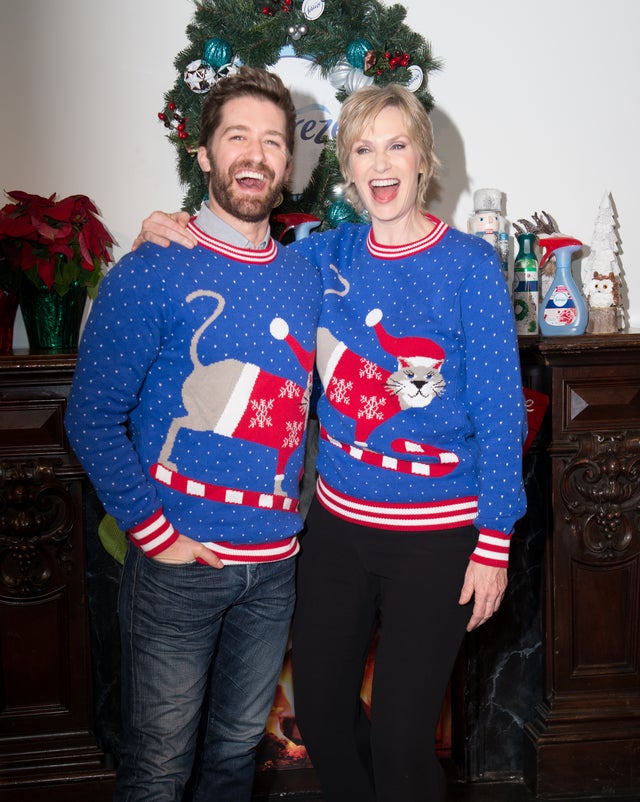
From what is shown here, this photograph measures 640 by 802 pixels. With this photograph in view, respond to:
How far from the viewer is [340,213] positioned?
225cm

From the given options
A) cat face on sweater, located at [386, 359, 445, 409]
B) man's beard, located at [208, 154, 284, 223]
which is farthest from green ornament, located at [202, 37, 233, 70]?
cat face on sweater, located at [386, 359, 445, 409]

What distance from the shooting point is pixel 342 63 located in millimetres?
2289

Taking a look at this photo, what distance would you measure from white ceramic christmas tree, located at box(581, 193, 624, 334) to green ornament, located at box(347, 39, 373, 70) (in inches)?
31.0

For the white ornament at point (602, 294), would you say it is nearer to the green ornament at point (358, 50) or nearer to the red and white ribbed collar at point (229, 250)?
the green ornament at point (358, 50)

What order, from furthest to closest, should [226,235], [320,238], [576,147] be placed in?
[576,147] → [320,238] → [226,235]

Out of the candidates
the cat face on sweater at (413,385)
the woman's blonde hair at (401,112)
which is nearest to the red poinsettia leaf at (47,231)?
the woman's blonde hair at (401,112)

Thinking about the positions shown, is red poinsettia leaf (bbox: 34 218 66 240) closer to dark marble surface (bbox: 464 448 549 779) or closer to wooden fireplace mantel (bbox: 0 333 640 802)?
wooden fireplace mantel (bbox: 0 333 640 802)

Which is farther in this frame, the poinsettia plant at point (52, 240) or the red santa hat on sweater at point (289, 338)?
the poinsettia plant at point (52, 240)

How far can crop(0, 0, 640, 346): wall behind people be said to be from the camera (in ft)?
7.66

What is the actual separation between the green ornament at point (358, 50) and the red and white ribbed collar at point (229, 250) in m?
0.88

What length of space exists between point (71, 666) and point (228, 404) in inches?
41.8

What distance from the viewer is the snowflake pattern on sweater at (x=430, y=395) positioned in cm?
158

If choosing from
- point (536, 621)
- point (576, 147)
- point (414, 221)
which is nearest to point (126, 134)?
point (414, 221)

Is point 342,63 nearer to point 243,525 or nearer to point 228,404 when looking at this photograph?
point 228,404
